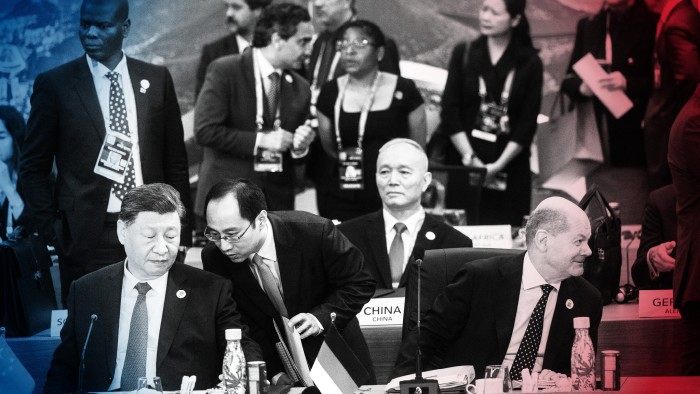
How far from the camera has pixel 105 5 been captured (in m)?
5.87

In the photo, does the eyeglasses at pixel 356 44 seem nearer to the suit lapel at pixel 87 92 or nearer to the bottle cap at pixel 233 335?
the suit lapel at pixel 87 92

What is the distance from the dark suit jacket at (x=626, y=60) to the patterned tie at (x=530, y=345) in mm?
3179

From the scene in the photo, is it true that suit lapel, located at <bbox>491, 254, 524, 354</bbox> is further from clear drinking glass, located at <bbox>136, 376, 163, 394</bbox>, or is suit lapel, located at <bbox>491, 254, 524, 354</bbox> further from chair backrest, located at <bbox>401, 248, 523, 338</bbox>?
clear drinking glass, located at <bbox>136, 376, 163, 394</bbox>

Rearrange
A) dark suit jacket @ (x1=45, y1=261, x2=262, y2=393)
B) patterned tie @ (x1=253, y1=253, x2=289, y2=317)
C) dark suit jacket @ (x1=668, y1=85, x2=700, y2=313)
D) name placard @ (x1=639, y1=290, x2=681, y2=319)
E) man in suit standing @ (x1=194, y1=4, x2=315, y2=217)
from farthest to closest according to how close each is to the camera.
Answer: man in suit standing @ (x1=194, y1=4, x2=315, y2=217) → name placard @ (x1=639, y1=290, x2=681, y2=319) → dark suit jacket @ (x1=668, y1=85, x2=700, y2=313) → patterned tie @ (x1=253, y1=253, x2=289, y2=317) → dark suit jacket @ (x1=45, y1=261, x2=262, y2=393)

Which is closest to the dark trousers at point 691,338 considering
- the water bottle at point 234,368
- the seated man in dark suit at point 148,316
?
the seated man in dark suit at point 148,316

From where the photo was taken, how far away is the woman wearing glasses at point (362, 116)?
6.35m

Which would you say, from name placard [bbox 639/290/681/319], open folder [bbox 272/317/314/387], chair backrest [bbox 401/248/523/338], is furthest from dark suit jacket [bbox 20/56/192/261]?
name placard [bbox 639/290/681/319]

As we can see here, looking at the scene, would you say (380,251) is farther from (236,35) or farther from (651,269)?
(236,35)

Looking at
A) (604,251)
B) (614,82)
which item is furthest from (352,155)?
(614,82)

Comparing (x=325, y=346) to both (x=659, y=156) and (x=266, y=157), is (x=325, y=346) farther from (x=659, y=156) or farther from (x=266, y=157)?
(x=659, y=156)

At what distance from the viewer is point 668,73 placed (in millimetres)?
6895

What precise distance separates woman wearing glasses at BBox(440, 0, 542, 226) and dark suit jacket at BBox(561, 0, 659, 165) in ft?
1.11

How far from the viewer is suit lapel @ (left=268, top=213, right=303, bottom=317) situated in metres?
4.57

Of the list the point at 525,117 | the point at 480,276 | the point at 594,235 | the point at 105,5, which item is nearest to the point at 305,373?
the point at 480,276
